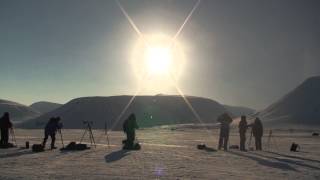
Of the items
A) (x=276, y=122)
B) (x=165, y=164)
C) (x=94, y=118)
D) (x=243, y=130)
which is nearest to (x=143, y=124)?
(x=94, y=118)

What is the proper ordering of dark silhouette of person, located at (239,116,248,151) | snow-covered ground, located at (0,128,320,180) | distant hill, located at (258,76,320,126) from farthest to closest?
distant hill, located at (258,76,320,126) → dark silhouette of person, located at (239,116,248,151) → snow-covered ground, located at (0,128,320,180)

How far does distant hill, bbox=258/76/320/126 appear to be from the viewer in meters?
139

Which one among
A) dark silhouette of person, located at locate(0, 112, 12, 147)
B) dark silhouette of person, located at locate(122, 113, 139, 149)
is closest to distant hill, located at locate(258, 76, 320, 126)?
dark silhouette of person, located at locate(122, 113, 139, 149)

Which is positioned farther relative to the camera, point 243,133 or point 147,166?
point 243,133

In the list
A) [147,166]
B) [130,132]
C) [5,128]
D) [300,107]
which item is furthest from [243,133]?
[300,107]

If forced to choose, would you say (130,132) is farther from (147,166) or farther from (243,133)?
(147,166)

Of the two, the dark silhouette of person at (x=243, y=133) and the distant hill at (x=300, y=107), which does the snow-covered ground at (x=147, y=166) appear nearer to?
the dark silhouette of person at (x=243, y=133)

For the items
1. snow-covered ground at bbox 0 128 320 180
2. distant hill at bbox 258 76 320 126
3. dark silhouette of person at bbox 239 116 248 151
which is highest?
distant hill at bbox 258 76 320 126

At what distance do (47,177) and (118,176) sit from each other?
8.21 feet

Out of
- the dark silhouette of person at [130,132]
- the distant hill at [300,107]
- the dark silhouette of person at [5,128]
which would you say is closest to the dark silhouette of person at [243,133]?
the dark silhouette of person at [130,132]

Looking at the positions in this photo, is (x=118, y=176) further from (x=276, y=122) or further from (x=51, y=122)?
(x=276, y=122)

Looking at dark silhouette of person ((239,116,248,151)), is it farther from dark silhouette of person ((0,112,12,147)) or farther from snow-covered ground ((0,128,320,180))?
dark silhouette of person ((0,112,12,147))

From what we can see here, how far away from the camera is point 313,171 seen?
20.6 metres

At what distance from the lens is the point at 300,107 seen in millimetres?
157375
